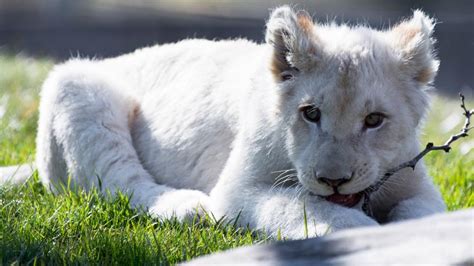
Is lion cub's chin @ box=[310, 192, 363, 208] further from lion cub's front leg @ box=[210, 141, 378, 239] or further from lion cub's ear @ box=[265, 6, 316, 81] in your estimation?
lion cub's ear @ box=[265, 6, 316, 81]

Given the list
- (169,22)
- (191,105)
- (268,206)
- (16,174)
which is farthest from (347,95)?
(169,22)

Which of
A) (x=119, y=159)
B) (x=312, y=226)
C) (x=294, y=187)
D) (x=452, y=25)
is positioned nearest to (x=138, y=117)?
(x=119, y=159)

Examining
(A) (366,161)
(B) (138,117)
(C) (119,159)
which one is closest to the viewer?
(A) (366,161)

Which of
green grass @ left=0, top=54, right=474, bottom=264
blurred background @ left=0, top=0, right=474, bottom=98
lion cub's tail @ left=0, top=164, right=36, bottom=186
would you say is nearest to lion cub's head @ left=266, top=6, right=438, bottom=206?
green grass @ left=0, top=54, right=474, bottom=264

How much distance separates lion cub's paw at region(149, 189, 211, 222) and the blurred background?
7.60 meters

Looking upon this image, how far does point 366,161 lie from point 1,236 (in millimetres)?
1665

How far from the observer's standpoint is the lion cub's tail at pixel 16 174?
550cm

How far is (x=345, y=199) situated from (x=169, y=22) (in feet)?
36.1

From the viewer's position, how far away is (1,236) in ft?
13.6

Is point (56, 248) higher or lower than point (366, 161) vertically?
lower

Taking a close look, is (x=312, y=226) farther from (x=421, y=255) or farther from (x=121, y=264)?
(x=421, y=255)

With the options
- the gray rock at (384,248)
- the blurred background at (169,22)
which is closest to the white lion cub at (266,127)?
the gray rock at (384,248)

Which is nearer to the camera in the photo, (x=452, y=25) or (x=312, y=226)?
(x=312, y=226)

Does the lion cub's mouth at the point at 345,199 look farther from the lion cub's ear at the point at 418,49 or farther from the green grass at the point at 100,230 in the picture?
the lion cub's ear at the point at 418,49
